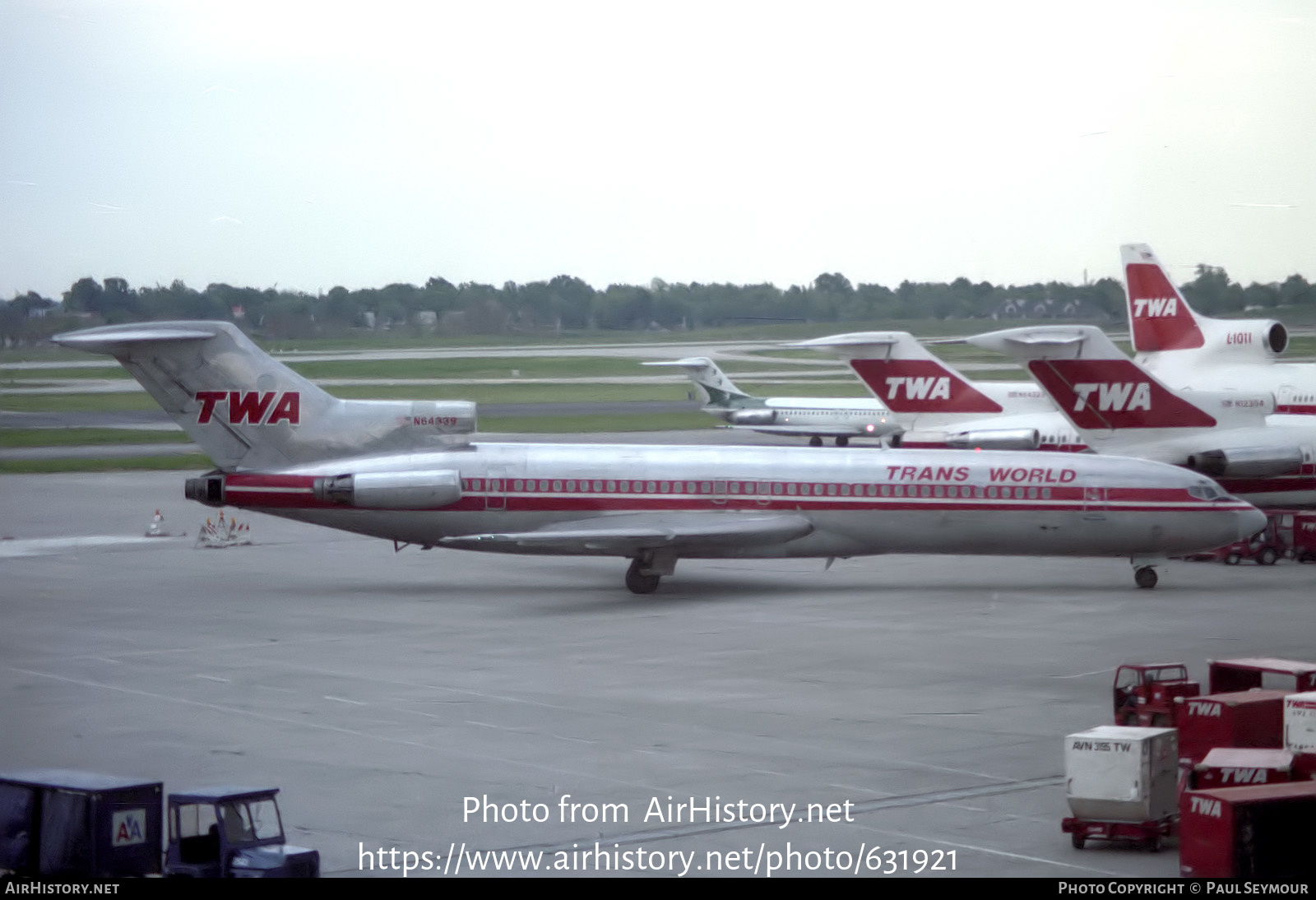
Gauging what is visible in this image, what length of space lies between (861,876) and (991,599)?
16.6 metres

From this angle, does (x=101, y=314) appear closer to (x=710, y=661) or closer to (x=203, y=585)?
(x=710, y=661)

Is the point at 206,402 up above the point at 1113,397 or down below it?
above

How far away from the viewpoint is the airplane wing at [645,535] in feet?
90.2

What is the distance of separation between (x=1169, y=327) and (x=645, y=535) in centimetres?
1572

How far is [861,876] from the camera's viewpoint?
40.6 ft

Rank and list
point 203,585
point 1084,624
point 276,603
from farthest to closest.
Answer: point 203,585 < point 276,603 < point 1084,624

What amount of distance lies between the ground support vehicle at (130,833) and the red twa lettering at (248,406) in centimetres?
1645

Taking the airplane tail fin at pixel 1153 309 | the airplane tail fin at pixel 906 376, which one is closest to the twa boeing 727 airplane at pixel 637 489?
the airplane tail fin at pixel 1153 309

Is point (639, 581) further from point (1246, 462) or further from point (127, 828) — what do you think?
point (127, 828)

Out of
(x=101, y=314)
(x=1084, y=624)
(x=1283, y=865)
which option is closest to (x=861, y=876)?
(x=1283, y=865)

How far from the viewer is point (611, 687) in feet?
66.9

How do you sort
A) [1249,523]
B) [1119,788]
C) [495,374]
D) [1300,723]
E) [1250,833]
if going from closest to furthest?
[1250,833] → [1119,788] → [1300,723] → [1249,523] → [495,374]

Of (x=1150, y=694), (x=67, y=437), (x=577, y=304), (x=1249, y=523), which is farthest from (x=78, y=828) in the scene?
(x=1249, y=523)

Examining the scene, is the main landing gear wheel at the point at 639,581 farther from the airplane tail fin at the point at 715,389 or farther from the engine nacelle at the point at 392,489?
the airplane tail fin at the point at 715,389
